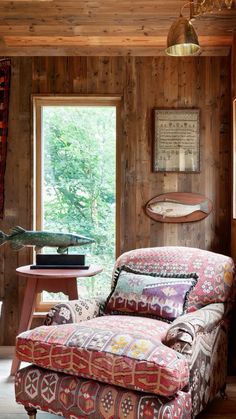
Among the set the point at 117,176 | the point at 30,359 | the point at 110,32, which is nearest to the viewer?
the point at 30,359

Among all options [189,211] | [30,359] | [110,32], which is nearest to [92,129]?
[110,32]

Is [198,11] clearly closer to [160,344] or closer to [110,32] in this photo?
[110,32]

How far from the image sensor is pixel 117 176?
3.66 m

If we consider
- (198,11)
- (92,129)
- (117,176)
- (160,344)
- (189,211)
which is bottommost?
(160,344)

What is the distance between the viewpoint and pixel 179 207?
355 centimetres

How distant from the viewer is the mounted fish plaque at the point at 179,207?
354cm

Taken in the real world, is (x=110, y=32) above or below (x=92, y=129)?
above

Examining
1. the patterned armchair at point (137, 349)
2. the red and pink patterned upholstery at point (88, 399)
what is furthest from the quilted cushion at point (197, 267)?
the red and pink patterned upholstery at point (88, 399)

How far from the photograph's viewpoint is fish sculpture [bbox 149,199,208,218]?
354 centimetres

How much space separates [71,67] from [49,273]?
64.7 inches

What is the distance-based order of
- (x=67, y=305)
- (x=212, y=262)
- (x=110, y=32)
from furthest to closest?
1. (x=110, y=32)
2. (x=212, y=262)
3. (x=67, y=305)

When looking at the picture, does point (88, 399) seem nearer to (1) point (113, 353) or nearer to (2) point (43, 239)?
(1) point (113, 353)

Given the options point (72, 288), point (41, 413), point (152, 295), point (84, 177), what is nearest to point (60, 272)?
point (72, 288)

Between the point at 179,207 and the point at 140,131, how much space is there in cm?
66
